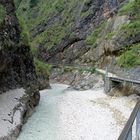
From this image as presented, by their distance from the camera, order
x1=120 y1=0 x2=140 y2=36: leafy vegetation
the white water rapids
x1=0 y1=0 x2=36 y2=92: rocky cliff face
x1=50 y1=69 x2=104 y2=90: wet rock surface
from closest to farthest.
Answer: the white water rapids, x1=0 y1=0 x2=36 y2=92: rocky cliff face, x1=50 y1=69 x2=104 y2=90: wet rock surface, x1=120 y1=0 x2=140 y2=36: leafy vegetation

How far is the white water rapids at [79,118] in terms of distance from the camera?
742 inches

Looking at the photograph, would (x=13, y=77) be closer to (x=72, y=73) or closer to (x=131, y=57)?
(x=131, y=57)

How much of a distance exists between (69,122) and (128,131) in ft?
53.1

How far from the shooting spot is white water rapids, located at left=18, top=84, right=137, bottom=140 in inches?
742

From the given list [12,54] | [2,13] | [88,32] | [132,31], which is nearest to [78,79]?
[132,31]

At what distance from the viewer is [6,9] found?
24578 mm

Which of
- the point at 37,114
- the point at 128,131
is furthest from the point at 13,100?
the point at 128,131

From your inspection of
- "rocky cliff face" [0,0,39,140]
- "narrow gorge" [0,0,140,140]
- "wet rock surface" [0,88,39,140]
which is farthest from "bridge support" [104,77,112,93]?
"wet rock surface" [0,88,39,140]

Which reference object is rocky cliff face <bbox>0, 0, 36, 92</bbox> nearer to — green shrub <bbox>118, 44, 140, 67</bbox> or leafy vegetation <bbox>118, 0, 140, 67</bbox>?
green shrub <bbox>118, 44, 140, 67</bbox>

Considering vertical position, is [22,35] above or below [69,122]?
above

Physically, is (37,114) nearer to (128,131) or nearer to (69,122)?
(69,122)

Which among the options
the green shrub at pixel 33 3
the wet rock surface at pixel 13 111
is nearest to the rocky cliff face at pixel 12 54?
the wet rock surface at pixel 13 111

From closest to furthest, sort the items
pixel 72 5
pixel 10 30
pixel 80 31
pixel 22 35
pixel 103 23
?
pixel 10 30, pixel 22 35, pixel 103 23, pixel 80 31, pixel 72 5

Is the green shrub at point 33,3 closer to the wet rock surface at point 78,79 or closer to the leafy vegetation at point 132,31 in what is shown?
the wet rock surface at point 78,79
